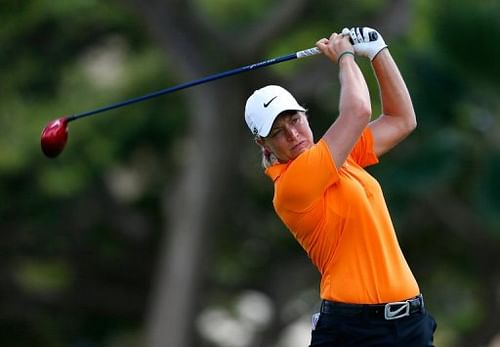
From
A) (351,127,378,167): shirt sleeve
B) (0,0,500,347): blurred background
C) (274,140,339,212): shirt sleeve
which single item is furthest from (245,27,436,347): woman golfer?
(0,0,500,347): blurred background

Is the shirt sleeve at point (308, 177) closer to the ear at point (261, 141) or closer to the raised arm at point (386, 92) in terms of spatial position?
the ear at point (261, 141)

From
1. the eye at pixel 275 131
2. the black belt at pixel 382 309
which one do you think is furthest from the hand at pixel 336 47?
the black belt at pixel 382 309

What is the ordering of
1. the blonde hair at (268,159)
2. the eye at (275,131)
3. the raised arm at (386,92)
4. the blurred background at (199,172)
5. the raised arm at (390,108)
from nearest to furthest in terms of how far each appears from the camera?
1. the eye at (275,131)
2. the blonde hair at (268,159)
3. the raised arm at (386,92)
4. the raised arm at (390,108)
5. the blurred background at (199,172)

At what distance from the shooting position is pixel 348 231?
657cm

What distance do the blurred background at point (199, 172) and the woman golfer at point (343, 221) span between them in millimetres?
11127

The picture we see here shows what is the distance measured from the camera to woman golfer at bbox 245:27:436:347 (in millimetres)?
6492

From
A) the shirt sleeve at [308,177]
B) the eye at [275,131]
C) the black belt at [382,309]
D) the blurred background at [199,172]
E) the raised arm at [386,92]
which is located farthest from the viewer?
the blurred background at [199,172]

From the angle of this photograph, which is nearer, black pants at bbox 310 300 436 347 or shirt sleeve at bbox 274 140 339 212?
shirt sleeve at bbox 274 140 339 212

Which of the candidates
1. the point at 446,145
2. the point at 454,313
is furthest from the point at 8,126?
the point at 454,313

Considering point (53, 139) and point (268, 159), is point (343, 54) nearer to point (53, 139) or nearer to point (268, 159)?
point (268, 159)

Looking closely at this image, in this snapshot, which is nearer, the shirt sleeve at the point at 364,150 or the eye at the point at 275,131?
the eye at the point at 275,131

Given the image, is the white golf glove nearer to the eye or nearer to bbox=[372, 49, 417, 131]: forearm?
bbox=[372, 49, 417, 131]: forearm

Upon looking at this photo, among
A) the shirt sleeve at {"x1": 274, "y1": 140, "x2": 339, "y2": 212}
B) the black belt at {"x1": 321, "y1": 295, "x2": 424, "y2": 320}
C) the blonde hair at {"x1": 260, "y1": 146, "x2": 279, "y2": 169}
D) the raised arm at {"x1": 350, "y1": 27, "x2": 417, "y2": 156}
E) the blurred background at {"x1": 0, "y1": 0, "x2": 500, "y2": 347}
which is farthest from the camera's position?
the blurred background at {"x1": 0, "y1": 0, "x2": 500, "y2": 347}

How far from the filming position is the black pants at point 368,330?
21.6ft
